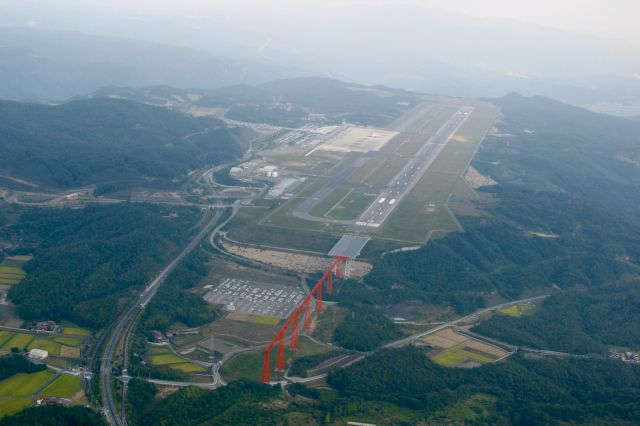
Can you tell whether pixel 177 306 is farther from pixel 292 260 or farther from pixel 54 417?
pixel 54 417

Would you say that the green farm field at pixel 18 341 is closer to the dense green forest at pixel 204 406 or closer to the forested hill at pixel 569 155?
the dense green forest at pixel 204 406

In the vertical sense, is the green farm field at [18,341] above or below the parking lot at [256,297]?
below

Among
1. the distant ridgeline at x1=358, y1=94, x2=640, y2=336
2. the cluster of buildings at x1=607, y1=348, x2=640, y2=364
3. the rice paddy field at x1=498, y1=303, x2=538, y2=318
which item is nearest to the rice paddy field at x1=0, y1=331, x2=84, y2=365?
the distant ridgeline at x1=358, y1=94, x2=640, y2=336

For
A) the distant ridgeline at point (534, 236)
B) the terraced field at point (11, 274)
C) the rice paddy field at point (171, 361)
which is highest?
the distant ridgeline at point (534, 236)

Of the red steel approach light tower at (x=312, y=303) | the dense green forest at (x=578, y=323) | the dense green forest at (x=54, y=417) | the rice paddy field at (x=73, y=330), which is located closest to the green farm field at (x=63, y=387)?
the dense green forest at (x=54, y=417)

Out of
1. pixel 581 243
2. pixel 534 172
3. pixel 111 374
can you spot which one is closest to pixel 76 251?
pixel 111 374

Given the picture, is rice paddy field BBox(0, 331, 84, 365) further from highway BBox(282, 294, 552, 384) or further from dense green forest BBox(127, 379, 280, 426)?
highway BBox(282, 294, 552, 384)
